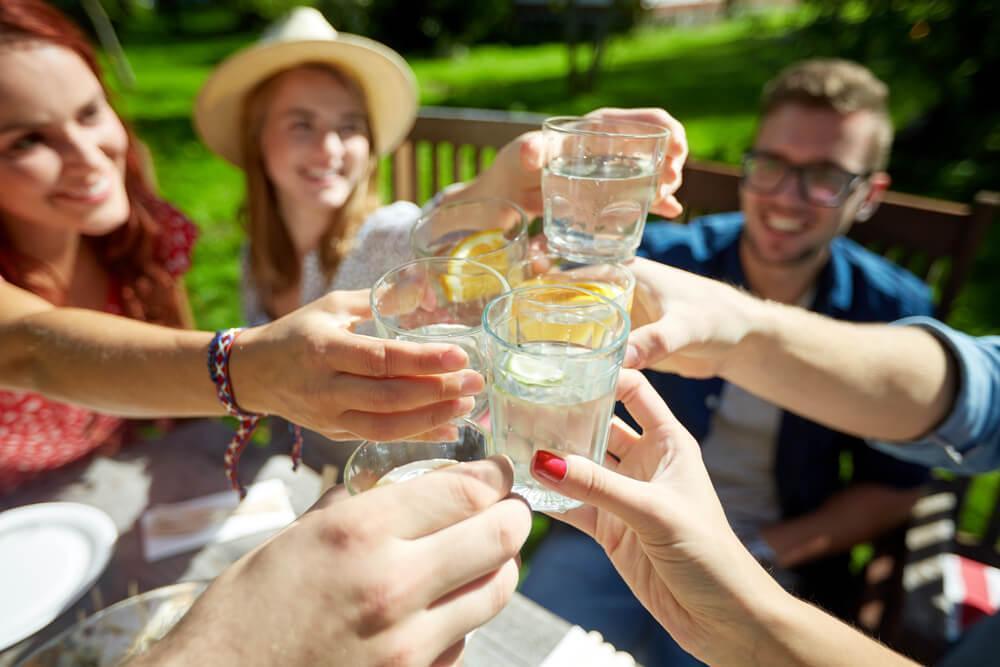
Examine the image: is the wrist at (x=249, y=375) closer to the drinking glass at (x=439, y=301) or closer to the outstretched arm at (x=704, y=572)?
the drinking glass at (x=439, y=301)

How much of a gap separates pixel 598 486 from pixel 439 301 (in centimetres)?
52

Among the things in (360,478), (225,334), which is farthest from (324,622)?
(225,334)

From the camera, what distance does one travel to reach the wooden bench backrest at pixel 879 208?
2377 millimetres

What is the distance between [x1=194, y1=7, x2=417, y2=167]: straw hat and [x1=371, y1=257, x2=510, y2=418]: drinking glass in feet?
5.73

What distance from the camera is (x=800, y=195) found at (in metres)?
2.48

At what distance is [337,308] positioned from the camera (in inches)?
52.2

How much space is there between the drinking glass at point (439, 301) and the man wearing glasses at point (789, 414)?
119cm

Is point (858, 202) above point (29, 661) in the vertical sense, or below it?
above

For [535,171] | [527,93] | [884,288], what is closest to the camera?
[535,171]

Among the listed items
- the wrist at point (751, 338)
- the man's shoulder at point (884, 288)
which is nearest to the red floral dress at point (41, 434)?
the wrist at point (751, 338)

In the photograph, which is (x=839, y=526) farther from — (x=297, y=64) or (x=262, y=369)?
(x=297, y=64)

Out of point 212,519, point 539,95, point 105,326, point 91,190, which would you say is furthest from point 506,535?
point 539,95

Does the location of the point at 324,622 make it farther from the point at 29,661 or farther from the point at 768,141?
the point at 768,141

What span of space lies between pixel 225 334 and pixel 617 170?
970 millimetres
